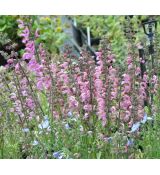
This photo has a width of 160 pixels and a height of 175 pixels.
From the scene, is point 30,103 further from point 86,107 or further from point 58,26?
point 58,26

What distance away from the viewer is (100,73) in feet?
8.26

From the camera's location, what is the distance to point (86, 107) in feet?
8.43

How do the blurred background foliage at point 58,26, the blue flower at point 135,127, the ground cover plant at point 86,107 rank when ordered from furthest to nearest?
the blurred background foliage at point 58,26 < the ground cover plant at point 86,107 < the blue flower at point 135,127

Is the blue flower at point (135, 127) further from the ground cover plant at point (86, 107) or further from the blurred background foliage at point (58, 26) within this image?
the blurred background foliage at point (58, 26)

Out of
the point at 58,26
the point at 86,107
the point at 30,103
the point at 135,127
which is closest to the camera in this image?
the point at 135,127

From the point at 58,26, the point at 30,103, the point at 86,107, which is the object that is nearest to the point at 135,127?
the point at 86,107

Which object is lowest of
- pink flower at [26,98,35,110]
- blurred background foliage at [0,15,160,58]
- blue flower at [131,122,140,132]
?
blue flower at [131,122,140,132]

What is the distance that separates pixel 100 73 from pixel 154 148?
432 millimetres

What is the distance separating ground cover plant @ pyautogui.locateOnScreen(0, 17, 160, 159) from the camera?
245cm

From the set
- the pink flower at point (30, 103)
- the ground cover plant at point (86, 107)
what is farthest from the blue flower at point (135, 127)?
the pink flower at point (30, 103)

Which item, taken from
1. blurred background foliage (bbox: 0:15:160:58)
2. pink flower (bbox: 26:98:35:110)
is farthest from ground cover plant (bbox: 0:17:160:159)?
blurred background foliage (bbox: 0:15:160:58)

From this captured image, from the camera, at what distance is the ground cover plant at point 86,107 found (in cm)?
245

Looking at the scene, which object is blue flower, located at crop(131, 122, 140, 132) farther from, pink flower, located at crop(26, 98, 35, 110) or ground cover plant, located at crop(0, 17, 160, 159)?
pink flower, located at crop(26, 98, 35, 110)
